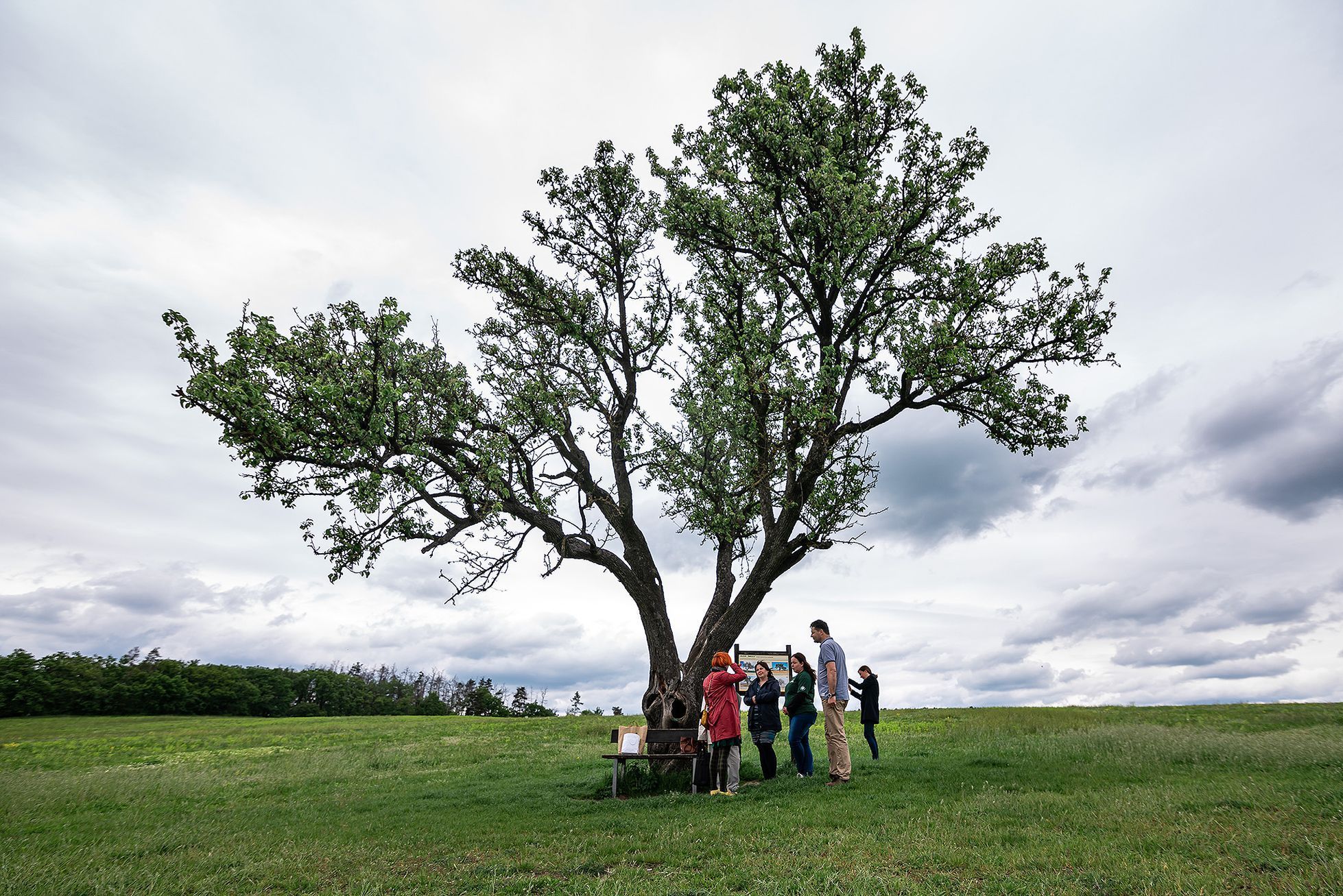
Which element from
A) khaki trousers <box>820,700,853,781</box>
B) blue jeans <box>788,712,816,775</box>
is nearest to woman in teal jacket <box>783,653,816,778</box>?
blue jeans <box>788,712,816,775</box>

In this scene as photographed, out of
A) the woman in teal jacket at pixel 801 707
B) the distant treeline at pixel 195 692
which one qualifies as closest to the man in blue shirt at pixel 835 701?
the woman in teal jacket at pixel 801 707

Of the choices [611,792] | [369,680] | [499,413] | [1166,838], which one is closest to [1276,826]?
[1166,838]

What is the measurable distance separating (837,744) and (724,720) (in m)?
2.42

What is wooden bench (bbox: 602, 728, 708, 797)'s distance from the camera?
1591 cm

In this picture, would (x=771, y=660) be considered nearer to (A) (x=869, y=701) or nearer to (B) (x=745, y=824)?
(A) (x=869, y=701)

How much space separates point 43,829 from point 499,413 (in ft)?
41.5

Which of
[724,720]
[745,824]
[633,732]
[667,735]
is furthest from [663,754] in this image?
[745,824]

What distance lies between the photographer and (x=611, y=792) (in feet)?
53.8

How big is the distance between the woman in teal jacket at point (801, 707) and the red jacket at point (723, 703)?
3.96 ft

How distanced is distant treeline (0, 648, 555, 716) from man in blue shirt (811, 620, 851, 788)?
4587 cm

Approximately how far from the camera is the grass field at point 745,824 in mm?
8430

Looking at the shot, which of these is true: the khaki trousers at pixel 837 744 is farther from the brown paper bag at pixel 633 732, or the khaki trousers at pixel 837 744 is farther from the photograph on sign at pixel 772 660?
the photograph on sign at pixel 772 660

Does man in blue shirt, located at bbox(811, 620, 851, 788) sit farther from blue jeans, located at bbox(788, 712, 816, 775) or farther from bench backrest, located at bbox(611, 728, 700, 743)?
bench backrest, located at bbox(611, 728, 700, 743)

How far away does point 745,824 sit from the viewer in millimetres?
11367
